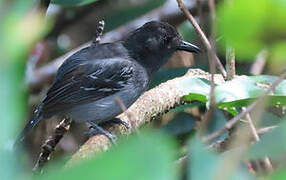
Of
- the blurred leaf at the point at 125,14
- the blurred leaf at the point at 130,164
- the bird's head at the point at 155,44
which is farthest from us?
the blurred leaf at the point at 125,14

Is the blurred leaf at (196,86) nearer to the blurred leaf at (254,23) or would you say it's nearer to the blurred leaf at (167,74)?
the blurred leaf at (254,23)

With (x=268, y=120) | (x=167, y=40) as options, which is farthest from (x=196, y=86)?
(x=167, y=40)

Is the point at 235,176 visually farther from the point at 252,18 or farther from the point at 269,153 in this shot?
the point at 252,18

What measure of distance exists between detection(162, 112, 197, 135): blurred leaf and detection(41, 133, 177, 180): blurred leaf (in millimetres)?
3338

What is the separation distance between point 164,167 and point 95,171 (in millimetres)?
84

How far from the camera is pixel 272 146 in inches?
31.8

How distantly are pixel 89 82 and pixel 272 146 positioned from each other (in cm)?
352

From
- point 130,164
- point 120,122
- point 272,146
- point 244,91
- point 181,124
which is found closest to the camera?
point 130,164

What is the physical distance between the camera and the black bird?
4.14m

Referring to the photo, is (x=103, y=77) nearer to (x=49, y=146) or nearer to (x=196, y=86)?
(x=49, y=146)

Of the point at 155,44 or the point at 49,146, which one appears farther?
the point at 155,44

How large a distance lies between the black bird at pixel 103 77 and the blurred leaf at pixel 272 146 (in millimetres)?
3186

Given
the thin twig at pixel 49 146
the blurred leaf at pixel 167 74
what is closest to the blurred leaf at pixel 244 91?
the thin twig at pixel 49 146

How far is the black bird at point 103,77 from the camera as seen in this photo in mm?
4137
